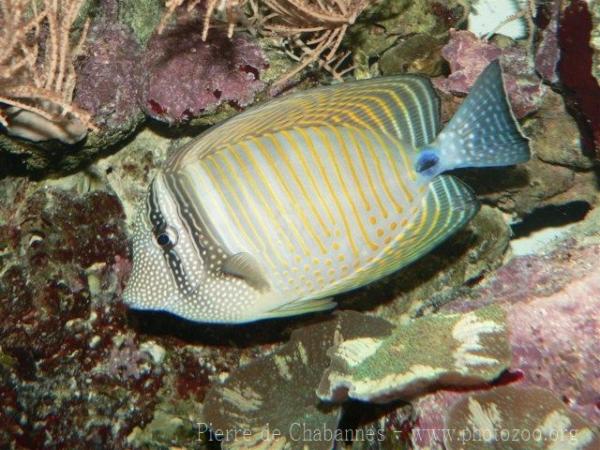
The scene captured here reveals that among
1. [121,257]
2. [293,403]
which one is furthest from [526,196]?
[121,257]

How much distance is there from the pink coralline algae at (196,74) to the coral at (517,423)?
213 cm

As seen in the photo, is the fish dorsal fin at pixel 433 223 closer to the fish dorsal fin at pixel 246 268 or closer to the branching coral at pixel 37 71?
the fish dorsal fin at pixel 246 268

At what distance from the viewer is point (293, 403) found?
2988 mm

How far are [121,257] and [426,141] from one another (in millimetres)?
2003

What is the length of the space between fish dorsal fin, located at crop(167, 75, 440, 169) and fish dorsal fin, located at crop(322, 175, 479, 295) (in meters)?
0.25

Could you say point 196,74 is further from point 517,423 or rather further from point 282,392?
point 517,423

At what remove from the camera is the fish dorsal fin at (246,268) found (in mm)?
2508

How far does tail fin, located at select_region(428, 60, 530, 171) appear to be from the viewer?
2461mm

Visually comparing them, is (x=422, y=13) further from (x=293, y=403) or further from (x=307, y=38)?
(x=293, y=403)

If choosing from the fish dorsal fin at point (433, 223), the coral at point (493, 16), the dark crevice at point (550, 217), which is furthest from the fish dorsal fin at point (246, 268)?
the coral at point (493, 16)

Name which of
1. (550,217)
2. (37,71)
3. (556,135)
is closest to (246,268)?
(37,71)

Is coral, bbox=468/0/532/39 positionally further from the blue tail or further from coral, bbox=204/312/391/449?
coral, bbox=204/312/391/449

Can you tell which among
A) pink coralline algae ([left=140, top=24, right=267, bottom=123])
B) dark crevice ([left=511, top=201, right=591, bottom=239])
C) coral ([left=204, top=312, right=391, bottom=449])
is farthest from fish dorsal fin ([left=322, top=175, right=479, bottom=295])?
dark crevice ([left=511, top=201, right=591, bottom=239])

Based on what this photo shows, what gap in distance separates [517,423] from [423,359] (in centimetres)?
44
